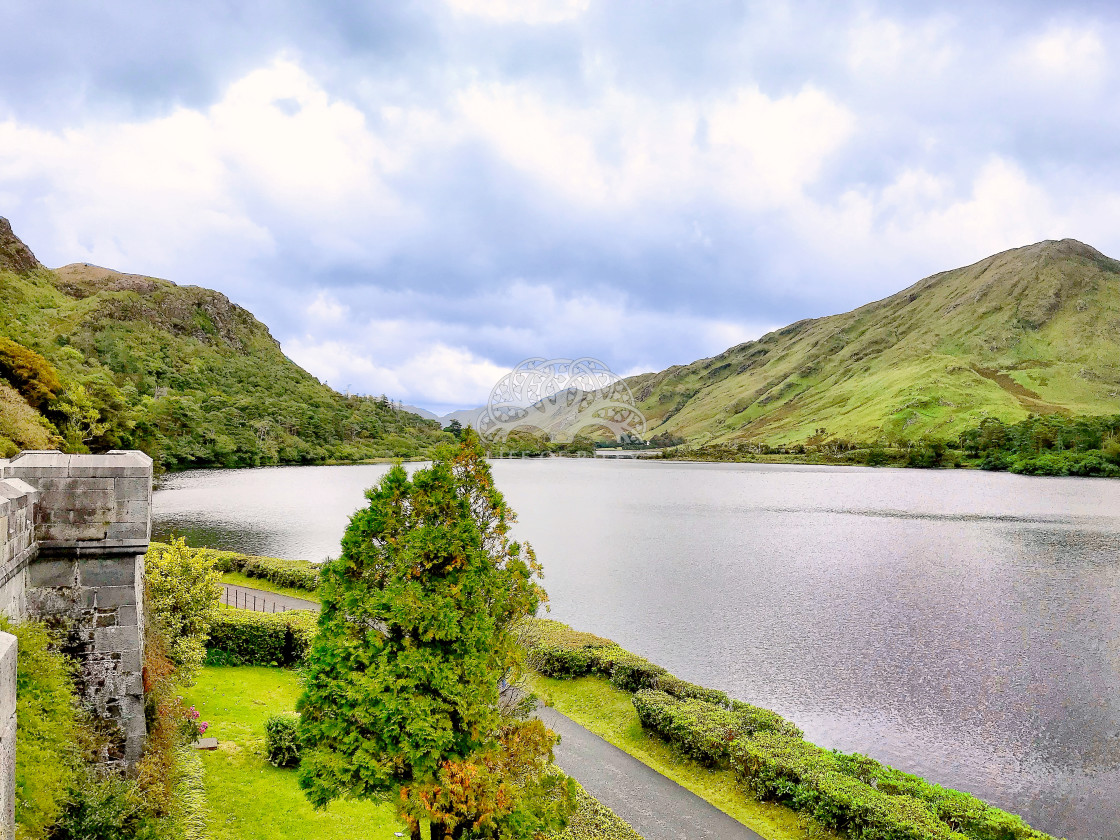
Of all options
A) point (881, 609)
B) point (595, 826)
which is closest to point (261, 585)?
point (595, 826)

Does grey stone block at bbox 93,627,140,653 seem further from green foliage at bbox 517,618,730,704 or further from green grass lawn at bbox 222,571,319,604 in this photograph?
green grass lawn at bbox 222,571,319,604

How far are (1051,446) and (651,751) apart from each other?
16454 cm

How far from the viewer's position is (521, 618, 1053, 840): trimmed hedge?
510 inches

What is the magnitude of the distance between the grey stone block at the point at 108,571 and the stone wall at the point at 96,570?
0.01m

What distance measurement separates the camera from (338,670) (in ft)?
31.2

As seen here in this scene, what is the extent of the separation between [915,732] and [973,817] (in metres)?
10.0

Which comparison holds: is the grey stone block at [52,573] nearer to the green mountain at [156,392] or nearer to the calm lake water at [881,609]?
the calm lake water at [881,609]

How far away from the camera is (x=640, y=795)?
1589cm

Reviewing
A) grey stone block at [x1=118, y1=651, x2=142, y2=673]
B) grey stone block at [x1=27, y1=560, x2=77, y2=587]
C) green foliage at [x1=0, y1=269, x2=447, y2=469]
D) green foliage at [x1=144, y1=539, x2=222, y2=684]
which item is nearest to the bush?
green foliage at [x1=144, y1=539, x2=222, y2=684]

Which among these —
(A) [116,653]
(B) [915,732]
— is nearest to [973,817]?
(B) [915,732]

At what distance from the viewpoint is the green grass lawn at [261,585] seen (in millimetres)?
36403

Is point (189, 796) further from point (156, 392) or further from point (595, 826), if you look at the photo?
point (156, 392)

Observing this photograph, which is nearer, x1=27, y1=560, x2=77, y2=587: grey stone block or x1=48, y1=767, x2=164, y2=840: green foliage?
x1=48, y1=767, x2=164, y2=840: green foliage

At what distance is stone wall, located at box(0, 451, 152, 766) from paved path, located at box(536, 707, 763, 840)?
1088 centimetres
